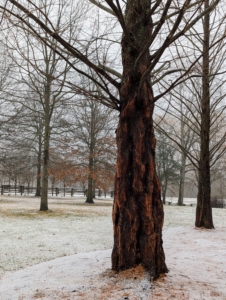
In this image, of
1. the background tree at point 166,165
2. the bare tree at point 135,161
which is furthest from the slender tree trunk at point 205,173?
the background tree at point 166,165

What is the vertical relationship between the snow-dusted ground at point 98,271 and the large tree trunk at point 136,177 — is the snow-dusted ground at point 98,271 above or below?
below

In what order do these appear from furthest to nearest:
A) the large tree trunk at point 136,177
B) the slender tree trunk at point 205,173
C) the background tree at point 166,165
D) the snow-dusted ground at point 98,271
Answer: the background tree at point 166,165, the slender tree trunk at point 205,173, the large tree trunk at point 136,177, the snow-dusted ground at point 98,271

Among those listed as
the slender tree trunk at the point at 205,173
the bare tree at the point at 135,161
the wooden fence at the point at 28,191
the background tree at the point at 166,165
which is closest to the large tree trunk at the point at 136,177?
the bare tree at the point at 135,161

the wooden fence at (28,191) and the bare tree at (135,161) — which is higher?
the bare tree at (135,161)

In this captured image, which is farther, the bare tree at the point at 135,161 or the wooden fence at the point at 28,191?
the wooden fence at the point at 28,191

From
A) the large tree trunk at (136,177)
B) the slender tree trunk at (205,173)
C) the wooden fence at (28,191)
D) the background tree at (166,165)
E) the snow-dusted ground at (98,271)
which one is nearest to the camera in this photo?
the snow-dusted ground at (98,271)

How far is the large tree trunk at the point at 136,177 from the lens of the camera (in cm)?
311

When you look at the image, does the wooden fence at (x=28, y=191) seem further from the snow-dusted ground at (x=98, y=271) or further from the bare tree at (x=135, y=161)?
the bare tree at (x=135, y=161)

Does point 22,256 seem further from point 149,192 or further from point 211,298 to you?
point 211,298

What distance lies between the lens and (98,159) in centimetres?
1905

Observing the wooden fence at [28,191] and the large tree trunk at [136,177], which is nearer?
the large tree trunk at [136,177]

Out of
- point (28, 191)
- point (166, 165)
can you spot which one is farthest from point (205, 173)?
A: point (28, 191)

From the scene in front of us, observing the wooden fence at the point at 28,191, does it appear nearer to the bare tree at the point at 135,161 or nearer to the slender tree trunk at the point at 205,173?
the slender tree trunk at the point at 205,173

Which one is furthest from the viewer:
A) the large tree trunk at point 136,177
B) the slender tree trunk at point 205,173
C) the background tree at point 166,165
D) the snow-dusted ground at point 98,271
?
the background tree at point 166,165
